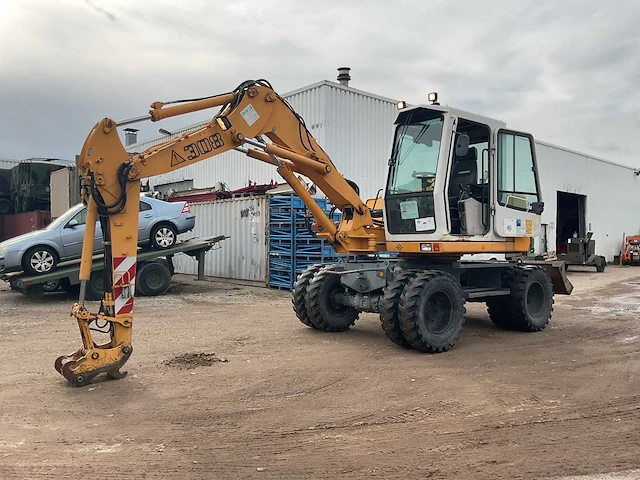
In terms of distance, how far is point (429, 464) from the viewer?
412 cm

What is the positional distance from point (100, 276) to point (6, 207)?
13981mm

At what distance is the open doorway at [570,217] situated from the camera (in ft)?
102

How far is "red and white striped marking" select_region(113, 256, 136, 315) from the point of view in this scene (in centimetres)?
602

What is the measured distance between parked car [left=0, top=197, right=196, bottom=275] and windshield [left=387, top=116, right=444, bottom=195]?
663 centimetres

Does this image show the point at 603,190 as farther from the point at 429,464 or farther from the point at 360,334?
the point at 429,464

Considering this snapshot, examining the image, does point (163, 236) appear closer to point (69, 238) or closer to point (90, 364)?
point (69, 238)

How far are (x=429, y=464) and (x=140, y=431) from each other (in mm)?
2405

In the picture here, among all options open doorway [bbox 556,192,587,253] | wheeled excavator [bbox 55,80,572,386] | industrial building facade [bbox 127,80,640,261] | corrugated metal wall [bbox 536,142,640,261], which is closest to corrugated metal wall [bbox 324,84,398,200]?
industrial building facade [bbox 127,80,640,261]

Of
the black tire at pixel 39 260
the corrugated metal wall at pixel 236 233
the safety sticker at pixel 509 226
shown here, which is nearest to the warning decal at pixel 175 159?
the safety sticker at pixel 509 226

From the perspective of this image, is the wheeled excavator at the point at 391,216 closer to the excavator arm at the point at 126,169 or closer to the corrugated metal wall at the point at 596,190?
the excavator arm at the point at 126,169

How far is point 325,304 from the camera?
29.7 feet

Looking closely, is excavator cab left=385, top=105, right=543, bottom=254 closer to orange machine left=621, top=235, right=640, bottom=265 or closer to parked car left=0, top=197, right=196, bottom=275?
parked car left=0, top=197, right=196, bottom=275

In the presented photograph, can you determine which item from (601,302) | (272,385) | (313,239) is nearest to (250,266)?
(313,239)

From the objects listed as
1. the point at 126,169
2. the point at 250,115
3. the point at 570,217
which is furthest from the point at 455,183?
the point at 570,217
